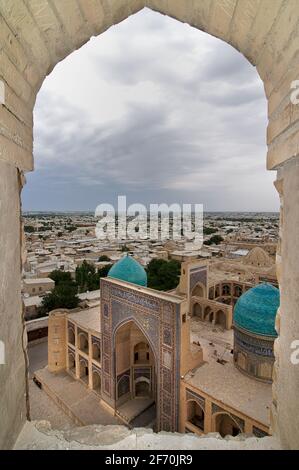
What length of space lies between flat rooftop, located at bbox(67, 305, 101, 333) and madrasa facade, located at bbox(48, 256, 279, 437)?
4 centimetres

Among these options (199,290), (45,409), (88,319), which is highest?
(199,290)

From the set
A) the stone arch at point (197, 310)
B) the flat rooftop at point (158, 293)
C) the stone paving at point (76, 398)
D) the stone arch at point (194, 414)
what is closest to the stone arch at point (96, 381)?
the stone paving at point (76, 398)

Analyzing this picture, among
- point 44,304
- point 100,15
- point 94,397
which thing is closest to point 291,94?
point 100,15

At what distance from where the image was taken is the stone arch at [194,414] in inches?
292

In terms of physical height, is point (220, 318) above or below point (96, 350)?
above

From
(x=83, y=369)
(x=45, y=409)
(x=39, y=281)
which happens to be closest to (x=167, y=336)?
(x=83, y=369)

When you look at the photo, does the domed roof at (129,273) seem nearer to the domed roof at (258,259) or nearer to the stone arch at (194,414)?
the stone arch at (194,414)

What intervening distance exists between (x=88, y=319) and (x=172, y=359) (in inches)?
187

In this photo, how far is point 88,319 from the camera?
436 inches

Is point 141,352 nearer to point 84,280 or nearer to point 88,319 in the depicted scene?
point 88,319

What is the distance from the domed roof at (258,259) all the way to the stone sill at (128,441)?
58.6 feet

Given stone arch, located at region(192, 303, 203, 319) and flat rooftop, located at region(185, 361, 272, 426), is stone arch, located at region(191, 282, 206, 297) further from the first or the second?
flat rooftop, located at region(185, 361, 272, 426)

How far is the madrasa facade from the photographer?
6.84m

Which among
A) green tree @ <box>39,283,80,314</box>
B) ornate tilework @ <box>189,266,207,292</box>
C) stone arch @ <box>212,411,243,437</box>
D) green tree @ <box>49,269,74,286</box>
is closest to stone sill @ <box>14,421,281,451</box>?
stone arch @ <box>212,411,243,437</box>
